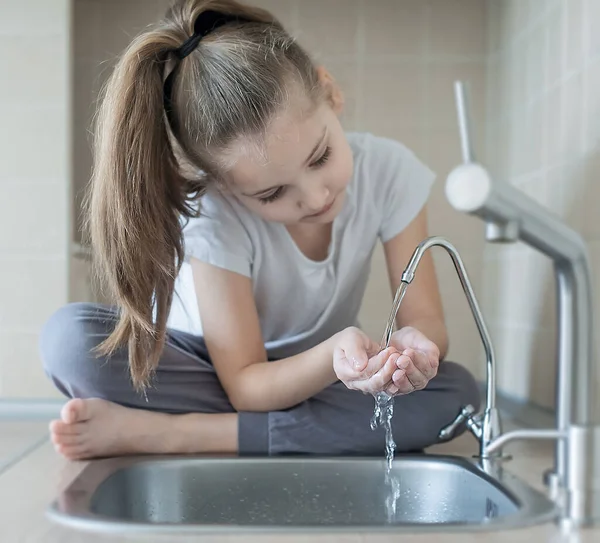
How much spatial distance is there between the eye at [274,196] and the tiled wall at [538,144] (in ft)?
1.49

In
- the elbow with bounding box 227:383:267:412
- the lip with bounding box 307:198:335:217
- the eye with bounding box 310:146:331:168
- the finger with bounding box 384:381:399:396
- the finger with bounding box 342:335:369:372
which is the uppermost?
the eye with bounding box 310:146:331:168

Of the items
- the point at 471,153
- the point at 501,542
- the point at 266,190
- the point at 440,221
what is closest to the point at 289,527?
the point at 501,542

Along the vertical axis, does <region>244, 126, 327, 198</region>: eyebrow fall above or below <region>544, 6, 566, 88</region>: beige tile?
below

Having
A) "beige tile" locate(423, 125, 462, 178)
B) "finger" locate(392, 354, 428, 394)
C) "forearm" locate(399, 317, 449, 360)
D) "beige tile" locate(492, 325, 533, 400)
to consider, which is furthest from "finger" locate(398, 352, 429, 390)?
"beige tile" locate(423, 125, 462, 178)

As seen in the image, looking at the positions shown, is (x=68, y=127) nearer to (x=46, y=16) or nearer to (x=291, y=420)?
(x=46, y=16)

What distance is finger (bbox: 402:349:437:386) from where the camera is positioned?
35.6 inches

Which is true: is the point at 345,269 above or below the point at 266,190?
below

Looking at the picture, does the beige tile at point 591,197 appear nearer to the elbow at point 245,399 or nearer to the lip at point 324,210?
the lip at point 324,210

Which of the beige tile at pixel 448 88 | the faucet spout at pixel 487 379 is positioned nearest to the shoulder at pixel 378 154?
the faucet spout at pixel 487 379

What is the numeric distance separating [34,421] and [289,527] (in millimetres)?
1078

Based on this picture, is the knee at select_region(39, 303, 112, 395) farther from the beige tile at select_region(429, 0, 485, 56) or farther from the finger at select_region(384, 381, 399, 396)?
the beige tile at select_region(429, 0, 485, 56)

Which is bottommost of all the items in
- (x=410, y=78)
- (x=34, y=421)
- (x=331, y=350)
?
(x=34, y=421)

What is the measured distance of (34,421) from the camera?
1.67 m

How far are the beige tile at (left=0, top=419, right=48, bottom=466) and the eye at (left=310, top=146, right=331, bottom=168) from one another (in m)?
0.55
